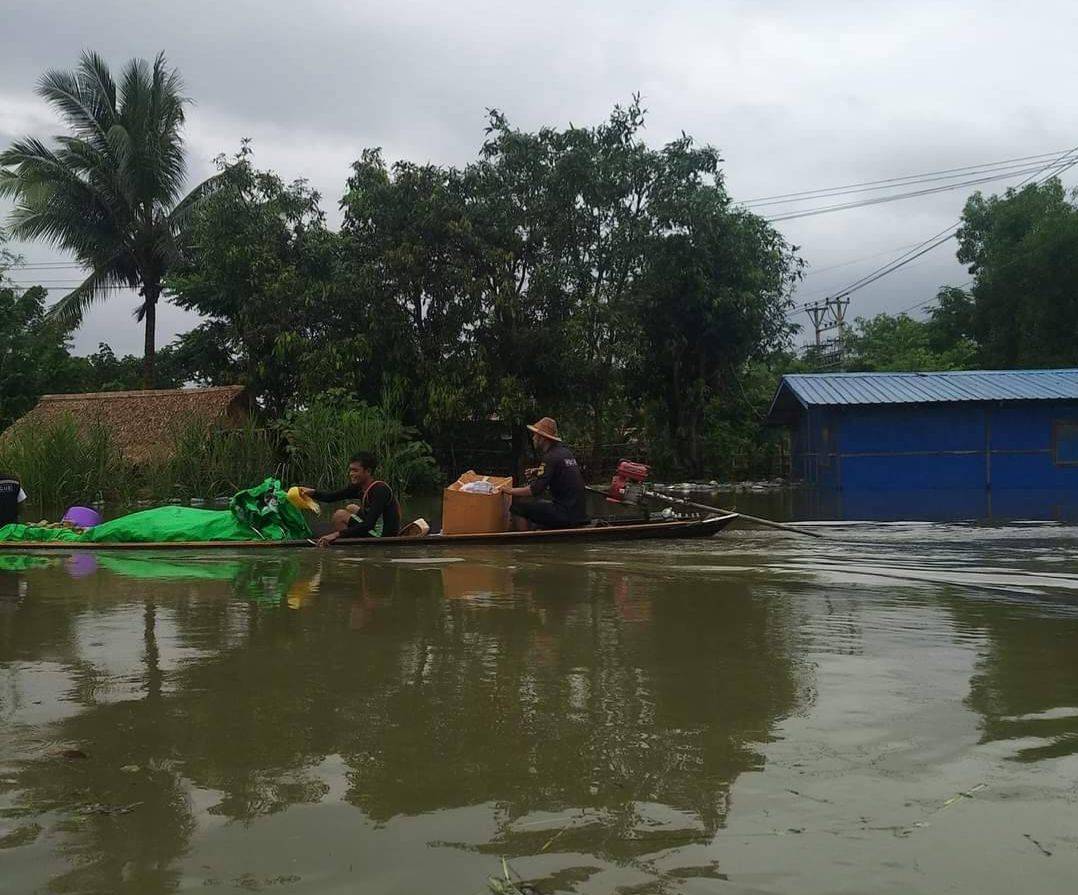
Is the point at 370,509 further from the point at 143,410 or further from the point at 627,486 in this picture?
the point at 143,410

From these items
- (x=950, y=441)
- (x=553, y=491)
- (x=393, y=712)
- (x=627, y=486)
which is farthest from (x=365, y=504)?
(x=950, y=441)

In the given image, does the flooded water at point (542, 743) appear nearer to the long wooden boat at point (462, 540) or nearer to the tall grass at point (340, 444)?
the long wooden boat at point (462, 540)

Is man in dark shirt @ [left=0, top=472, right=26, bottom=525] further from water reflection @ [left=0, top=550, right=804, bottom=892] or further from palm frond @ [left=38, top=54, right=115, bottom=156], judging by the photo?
palm frond @ [left=38, top=54, right=115, bottom=156]

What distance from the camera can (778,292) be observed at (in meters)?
23.1

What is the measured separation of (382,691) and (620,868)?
1.77m

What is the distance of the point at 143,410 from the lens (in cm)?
1936

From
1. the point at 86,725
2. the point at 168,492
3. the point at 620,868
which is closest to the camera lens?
the point at 620,868

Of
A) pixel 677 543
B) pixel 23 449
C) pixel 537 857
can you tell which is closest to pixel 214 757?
pixel 537 857

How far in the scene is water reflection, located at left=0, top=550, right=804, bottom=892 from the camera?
8.82 ft

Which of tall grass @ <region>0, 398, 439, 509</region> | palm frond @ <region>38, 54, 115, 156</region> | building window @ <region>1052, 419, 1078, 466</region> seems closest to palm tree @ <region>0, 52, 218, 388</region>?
palm frond @ <region>38, 54, 115, 156</region>

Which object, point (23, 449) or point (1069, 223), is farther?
point (1069, 223)

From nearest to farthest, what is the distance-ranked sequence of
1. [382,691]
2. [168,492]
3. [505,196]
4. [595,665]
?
[382,691], [595,665], [168,492], [505,196]

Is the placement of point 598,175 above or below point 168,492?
above

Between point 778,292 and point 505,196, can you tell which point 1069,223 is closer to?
point 778,292
